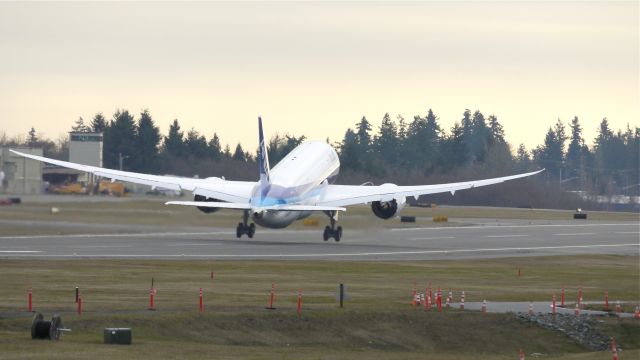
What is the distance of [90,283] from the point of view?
66.9 meters

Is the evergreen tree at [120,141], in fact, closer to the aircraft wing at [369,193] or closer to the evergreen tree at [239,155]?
the evergreen tree at [239,155]

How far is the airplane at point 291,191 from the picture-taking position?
96.1 meters

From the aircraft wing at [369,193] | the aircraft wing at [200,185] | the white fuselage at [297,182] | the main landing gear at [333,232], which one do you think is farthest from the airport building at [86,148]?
the main landing gear at [333,232]

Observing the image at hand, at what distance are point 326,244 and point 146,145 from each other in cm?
8449

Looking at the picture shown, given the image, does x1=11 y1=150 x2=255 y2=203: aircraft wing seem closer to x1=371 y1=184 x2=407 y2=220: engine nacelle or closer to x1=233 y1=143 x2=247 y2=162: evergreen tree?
x1=371 y1=184 x2=407 y2=220: engine nacelle

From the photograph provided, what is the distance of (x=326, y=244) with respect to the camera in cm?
10256

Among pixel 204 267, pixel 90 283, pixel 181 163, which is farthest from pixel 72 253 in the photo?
pixel 181 163

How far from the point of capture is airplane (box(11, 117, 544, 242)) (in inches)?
3784

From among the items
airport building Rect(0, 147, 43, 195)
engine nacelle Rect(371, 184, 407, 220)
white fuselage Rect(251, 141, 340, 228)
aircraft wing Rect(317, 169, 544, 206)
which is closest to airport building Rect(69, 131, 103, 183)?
airport building Rect(0, 147, 43, 195)

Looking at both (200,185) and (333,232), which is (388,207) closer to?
(333,232)

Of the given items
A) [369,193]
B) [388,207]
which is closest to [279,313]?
[388,207]

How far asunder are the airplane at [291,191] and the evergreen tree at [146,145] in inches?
2626

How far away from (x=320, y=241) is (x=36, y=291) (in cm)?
4519

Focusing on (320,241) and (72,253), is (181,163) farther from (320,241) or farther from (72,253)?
(72,253)
